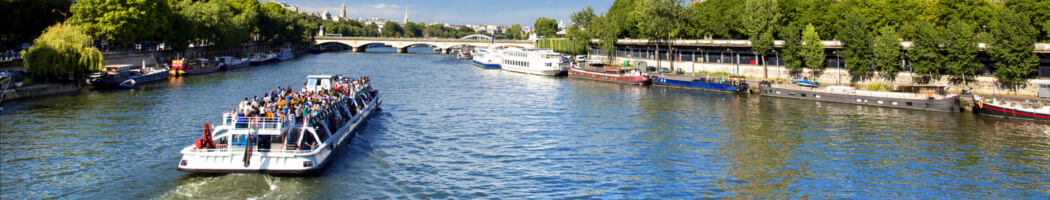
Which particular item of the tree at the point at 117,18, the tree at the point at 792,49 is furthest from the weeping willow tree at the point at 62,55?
the tree at the point at 792,49

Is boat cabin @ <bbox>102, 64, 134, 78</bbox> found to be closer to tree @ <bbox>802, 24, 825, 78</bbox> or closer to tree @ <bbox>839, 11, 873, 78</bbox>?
tree @ <bbox>802, 24, 825, 78</bbox>

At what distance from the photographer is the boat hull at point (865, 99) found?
45.6 m

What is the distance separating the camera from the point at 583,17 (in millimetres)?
127375

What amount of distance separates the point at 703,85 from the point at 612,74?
13.6m

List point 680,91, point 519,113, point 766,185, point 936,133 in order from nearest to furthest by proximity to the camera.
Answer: point 766,185, point 936,133, point 519,113, point 680,91

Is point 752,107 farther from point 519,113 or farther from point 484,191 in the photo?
point 484,191

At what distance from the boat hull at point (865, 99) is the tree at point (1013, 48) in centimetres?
668

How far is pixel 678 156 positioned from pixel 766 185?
5602mm

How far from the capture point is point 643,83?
70.4 metres

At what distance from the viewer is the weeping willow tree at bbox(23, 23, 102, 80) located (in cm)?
5022

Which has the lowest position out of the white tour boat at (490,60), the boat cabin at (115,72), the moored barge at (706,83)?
the moored barge at (706,83)

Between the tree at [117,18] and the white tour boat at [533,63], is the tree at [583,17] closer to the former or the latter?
the white tour boat at [533,63]

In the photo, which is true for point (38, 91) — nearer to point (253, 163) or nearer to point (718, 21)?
point (253, 163)

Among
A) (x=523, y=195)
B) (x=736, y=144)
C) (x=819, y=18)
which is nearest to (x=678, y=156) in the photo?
(x=736, y=144)
